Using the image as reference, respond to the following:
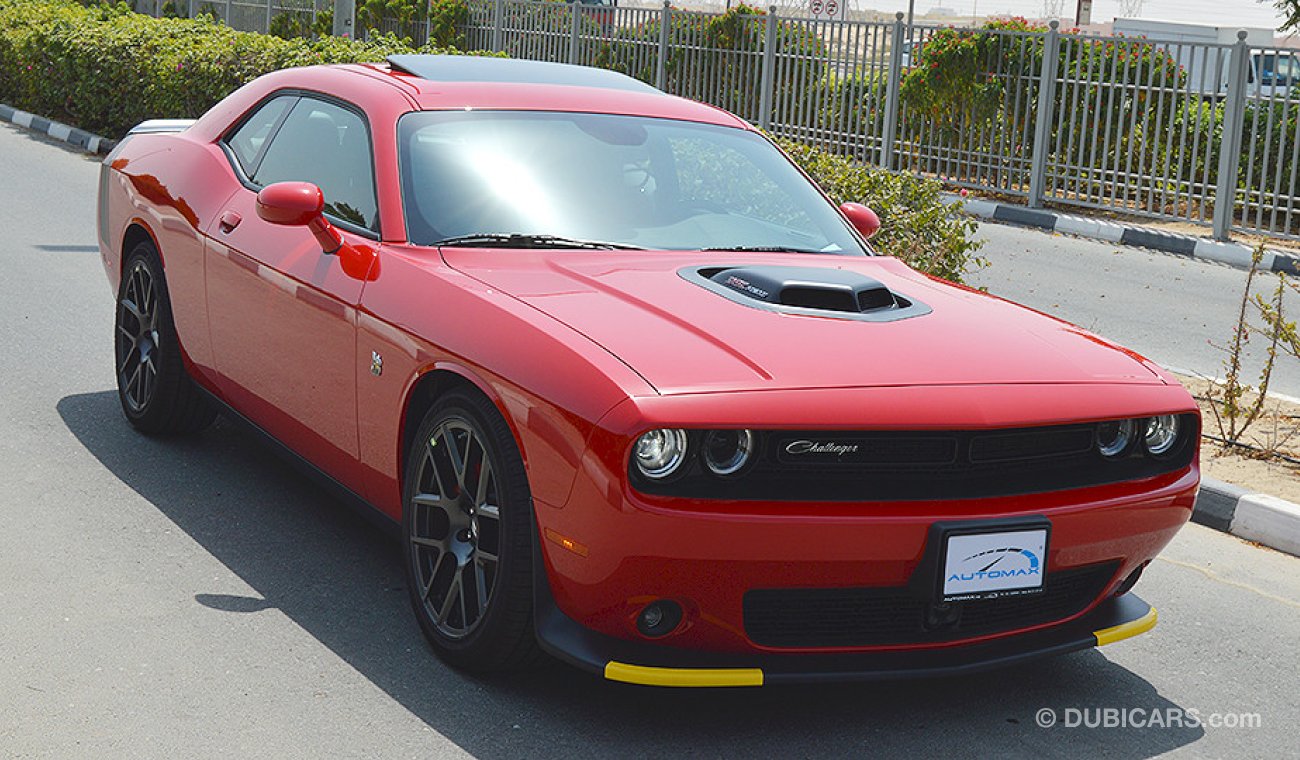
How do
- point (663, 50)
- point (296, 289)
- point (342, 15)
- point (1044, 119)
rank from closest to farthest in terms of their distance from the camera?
1. point (296, 289)
2. point (1044, 119)
3. point (342, 15)
4. point (663, 50)

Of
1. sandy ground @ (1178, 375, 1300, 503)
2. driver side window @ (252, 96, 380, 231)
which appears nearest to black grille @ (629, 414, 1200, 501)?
driver side window @ (252, 96, 380, 231)

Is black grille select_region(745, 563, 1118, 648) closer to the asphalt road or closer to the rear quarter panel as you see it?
the asphalt road

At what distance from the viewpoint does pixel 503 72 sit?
5.56 m

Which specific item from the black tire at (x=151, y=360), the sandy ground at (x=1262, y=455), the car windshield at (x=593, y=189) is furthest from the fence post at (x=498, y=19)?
the car windshield at (x=593, y=189)

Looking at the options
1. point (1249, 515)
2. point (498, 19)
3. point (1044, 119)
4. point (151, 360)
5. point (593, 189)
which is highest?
point (498, 19)

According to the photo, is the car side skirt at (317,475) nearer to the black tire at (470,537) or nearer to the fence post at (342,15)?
the black tire at (470,537)

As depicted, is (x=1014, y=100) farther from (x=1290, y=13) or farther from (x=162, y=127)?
(x=162, y=127)

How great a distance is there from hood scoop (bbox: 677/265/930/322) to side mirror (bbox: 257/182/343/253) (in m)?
1.11

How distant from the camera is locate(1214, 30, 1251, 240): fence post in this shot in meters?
15.4

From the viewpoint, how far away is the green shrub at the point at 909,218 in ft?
28.1

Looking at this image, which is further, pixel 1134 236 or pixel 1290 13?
pixel 1290 13

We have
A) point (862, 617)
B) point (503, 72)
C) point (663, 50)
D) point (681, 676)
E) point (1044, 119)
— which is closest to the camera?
point (681, 676)

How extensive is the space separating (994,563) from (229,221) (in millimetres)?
3008

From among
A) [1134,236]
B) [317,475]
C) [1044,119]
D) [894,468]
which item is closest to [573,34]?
[1044,119]
